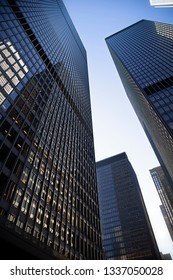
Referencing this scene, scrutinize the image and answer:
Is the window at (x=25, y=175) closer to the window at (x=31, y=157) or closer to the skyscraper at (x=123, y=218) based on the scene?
the window at (x=31, y=157)

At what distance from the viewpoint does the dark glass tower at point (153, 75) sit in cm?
5882

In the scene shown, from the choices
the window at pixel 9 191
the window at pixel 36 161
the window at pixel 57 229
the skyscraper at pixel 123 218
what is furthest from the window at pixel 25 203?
the skyscraper at pixel 123 218

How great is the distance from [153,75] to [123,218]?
116412mm

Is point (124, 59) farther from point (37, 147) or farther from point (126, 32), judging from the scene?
point (37, 147)

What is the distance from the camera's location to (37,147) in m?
42.7

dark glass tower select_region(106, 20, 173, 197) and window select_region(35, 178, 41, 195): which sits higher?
dark glass tower select_region(106, 20, 173, 197)

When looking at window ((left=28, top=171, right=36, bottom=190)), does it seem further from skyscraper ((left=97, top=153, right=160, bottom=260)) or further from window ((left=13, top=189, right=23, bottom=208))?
skyscraper ((left=97, top=153, right=160, bottom=260))

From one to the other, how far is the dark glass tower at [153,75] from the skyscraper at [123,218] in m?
66.1

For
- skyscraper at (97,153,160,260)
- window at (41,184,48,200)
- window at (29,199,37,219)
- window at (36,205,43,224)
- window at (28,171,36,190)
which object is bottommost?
skyscraper at (97,153,160,260)

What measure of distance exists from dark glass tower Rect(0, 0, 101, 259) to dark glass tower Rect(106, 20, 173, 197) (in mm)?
27724

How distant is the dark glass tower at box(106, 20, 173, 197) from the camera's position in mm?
58819

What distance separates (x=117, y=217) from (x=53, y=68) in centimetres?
12891

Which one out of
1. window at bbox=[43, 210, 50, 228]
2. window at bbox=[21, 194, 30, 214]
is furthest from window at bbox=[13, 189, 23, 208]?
window at bbox=[43, 210, 50, 228]

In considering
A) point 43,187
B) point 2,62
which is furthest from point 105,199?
point 2,62
